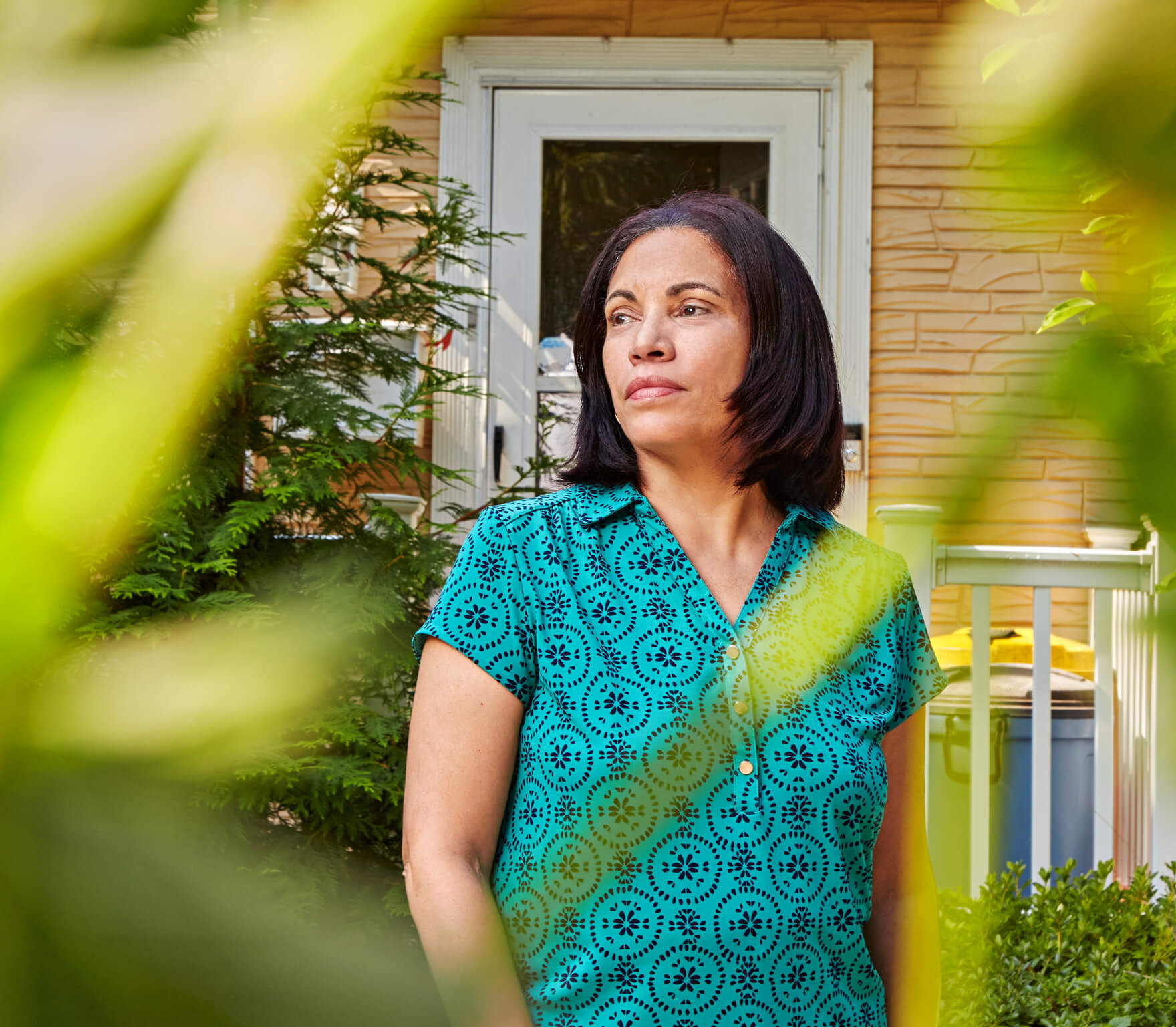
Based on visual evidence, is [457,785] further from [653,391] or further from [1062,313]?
[1062,313]

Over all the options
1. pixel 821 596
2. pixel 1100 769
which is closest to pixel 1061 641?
pixel 1100 769

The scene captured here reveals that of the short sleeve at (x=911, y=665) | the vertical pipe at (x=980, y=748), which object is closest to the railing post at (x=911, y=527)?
the short sleeve at (x=911, y=665)

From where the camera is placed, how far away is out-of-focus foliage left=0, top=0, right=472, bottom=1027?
25cm

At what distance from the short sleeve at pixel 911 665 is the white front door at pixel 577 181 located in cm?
233

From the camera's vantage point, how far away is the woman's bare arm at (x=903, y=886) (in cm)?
129

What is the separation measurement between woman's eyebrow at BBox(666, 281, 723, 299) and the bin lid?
209 cm

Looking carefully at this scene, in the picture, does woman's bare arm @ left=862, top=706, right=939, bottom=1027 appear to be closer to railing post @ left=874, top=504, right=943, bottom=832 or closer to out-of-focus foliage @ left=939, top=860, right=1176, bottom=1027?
out-of-focus foliage @ left=939, top=860, right=1176, bottom=1027

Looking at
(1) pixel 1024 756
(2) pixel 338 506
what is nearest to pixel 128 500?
(2) pixel 338 506

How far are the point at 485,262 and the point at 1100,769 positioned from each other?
2397 millimetres

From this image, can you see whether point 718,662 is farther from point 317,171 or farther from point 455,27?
point 455,27

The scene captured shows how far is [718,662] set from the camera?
1214 mm

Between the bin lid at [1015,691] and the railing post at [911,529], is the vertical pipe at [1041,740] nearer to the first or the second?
the bin lid at [1015,691]

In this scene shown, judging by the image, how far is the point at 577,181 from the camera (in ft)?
12.4

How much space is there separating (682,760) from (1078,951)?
168cm
